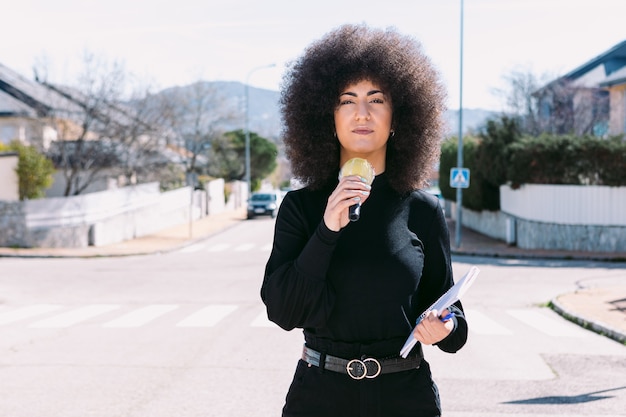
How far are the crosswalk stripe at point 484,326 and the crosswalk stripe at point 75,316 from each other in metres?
5.65

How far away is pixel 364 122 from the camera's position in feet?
10.1

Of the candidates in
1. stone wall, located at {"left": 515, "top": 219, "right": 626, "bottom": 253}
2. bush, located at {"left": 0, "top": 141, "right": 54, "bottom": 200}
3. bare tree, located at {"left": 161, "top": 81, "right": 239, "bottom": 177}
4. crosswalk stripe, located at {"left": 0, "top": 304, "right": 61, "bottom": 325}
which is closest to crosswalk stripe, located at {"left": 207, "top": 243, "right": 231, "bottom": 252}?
bush, located at {"left": 0, "top": 141, "right": 54, "bottom": 200}

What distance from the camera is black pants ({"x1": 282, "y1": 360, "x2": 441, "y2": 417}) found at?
289cm

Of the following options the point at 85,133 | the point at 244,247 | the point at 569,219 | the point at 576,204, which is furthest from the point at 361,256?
the point at 85,133

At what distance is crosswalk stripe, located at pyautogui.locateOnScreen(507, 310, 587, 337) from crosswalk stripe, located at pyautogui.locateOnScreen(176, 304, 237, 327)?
445 cm

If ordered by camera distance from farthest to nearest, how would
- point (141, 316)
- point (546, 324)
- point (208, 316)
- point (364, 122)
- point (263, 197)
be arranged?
point (263, 197)
point (141, 316)
point (208, 316)
point (546, 324)
point (364, 122)

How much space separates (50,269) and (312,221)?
64.9 ft

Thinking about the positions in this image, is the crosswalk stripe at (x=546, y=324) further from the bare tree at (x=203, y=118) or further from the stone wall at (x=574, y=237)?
the bare tree at (x=203, y=118)

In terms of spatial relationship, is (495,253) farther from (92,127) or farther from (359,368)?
(359,368)

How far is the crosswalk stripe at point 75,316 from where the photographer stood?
39.9 feet

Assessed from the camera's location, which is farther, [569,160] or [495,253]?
[569,160]

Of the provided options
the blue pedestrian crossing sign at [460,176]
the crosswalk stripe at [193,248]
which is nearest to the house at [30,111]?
the crosswalk stripe at [193,248]

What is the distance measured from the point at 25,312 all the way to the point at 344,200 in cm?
1209

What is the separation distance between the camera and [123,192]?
3391 centimetres
